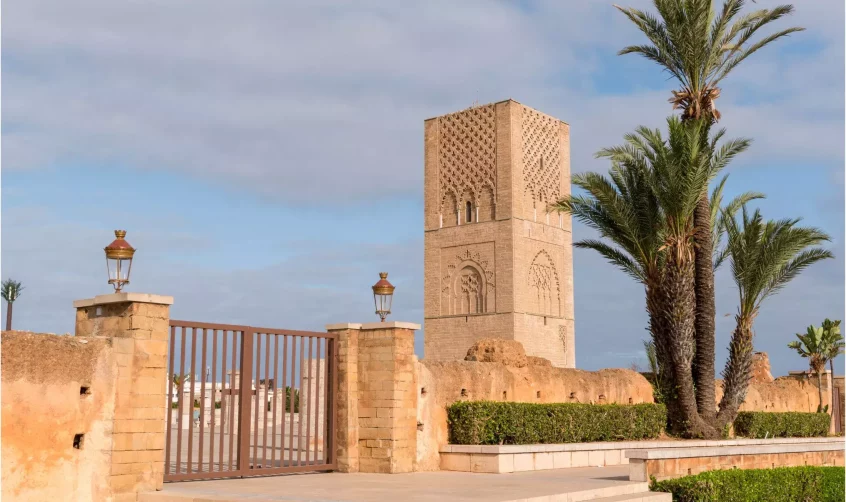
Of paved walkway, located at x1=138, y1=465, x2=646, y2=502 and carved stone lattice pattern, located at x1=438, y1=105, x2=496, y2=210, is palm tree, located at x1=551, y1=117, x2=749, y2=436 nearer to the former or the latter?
paved walkway, located at x1=138, y1=465, x2=646, y2=502

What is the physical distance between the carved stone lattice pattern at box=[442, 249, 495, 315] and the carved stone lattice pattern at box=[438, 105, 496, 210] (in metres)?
2.52

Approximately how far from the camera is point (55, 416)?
7902 mm

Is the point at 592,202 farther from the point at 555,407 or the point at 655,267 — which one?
the point at 555,407

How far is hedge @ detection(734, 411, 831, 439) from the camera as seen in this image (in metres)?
17.6

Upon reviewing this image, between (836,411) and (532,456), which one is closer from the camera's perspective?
(532,456)

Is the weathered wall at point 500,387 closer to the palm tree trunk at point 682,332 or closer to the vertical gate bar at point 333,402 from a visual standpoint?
the palm tree trunk at point 682,332

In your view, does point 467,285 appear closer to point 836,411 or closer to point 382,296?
point 836,411

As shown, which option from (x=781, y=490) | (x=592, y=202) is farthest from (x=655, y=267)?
(x=781, y=490)

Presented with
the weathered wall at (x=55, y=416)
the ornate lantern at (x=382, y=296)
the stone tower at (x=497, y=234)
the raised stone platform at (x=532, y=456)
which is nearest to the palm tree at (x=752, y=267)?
the raised stone platform at (x=532, y=456)

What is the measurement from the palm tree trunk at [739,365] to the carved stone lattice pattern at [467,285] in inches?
868

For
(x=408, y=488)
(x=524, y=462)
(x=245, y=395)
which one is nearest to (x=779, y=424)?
(x=524, y=462)

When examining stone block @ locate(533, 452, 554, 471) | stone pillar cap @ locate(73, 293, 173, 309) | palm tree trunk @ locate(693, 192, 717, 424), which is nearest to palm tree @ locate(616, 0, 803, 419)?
palm tree trunk @ locate(693, 192, 717, 424)

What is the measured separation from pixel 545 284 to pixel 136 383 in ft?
109

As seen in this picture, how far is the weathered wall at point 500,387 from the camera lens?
11.5 meters
